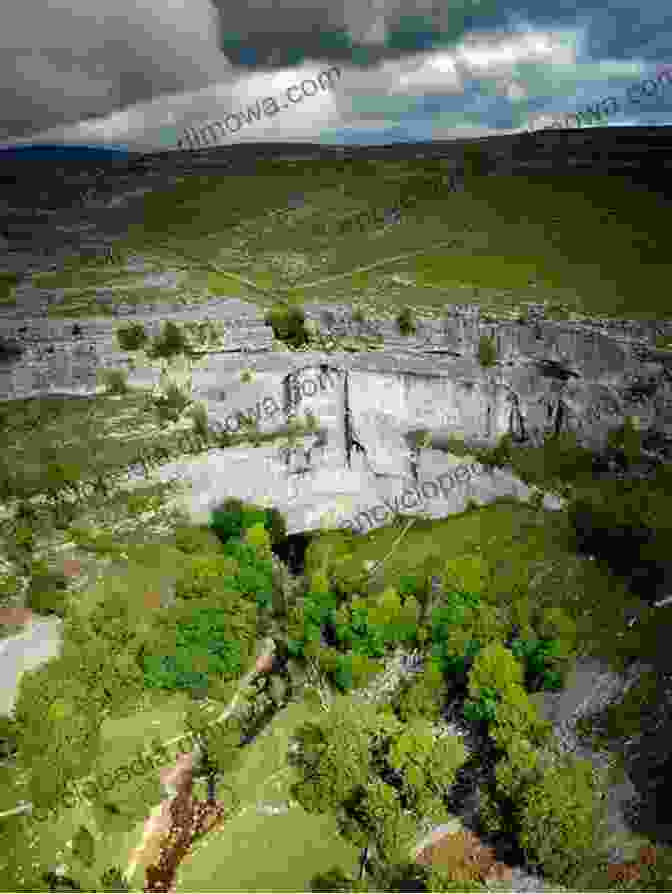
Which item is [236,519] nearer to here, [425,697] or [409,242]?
[425,697]

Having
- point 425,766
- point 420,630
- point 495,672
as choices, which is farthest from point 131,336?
point 425,766

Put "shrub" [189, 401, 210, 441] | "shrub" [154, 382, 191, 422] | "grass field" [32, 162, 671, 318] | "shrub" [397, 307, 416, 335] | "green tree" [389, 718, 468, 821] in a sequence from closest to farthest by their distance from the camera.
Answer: "green tree" [389, 718, 468, 821] < "shrub" [154, 382, 191, 422] < "shrub" [189, 401, 210, 441] < "shrub" [397, 307, 416, 335] < "grass field" [32, 162, 671, 318]

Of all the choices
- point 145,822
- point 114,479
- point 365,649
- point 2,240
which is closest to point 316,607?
point 365,649

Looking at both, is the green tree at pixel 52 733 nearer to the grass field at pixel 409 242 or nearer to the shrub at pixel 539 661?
the shrub at pixel 539 661

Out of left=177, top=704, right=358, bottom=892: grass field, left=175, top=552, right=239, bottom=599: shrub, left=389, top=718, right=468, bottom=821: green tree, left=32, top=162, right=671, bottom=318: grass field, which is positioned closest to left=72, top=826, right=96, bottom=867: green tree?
left=177, top=704, right=358, bottom=892: grass field

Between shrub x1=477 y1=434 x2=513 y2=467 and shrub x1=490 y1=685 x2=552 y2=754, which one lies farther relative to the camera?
shrub x1=477 y1=434 x2=513 y2=467

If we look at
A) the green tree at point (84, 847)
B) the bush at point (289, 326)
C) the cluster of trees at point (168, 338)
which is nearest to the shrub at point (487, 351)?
the bush at point (289, 326)

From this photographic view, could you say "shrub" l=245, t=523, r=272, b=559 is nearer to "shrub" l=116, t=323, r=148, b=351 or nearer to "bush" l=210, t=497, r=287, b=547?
"bush" l=210, t=497, r=287, b=547
